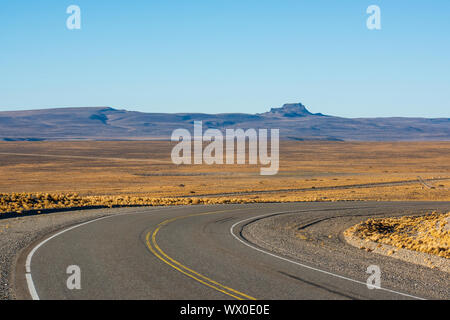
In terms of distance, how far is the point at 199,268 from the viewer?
544 inches

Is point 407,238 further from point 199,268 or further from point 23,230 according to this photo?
point 23,230

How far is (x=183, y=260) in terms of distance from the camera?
1502 cm

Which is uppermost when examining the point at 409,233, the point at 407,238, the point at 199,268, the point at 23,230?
the point at 199,268

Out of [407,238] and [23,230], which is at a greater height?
[23,230]

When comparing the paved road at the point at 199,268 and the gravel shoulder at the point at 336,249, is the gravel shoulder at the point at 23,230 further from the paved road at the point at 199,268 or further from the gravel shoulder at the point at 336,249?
the gravel shoulder at the point at 336,249

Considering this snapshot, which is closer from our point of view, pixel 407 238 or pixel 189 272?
pixel 189 272

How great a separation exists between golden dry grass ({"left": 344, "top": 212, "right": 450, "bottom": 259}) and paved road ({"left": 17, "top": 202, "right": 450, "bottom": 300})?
216cm

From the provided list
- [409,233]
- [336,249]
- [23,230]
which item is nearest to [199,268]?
[336,249]

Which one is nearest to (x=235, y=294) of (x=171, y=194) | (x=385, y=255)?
(x=385, y=255)

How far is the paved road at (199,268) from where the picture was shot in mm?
11297

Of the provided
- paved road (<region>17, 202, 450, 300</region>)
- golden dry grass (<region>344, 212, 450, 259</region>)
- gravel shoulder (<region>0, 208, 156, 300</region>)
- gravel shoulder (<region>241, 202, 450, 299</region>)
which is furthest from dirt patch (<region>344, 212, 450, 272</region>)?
gravel shoulder (<region>0, 208, 156, 300</region>)

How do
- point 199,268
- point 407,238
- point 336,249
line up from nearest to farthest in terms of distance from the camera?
point 199,268 → point 336,249 → point 407,238

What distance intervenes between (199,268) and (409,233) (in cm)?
1468
